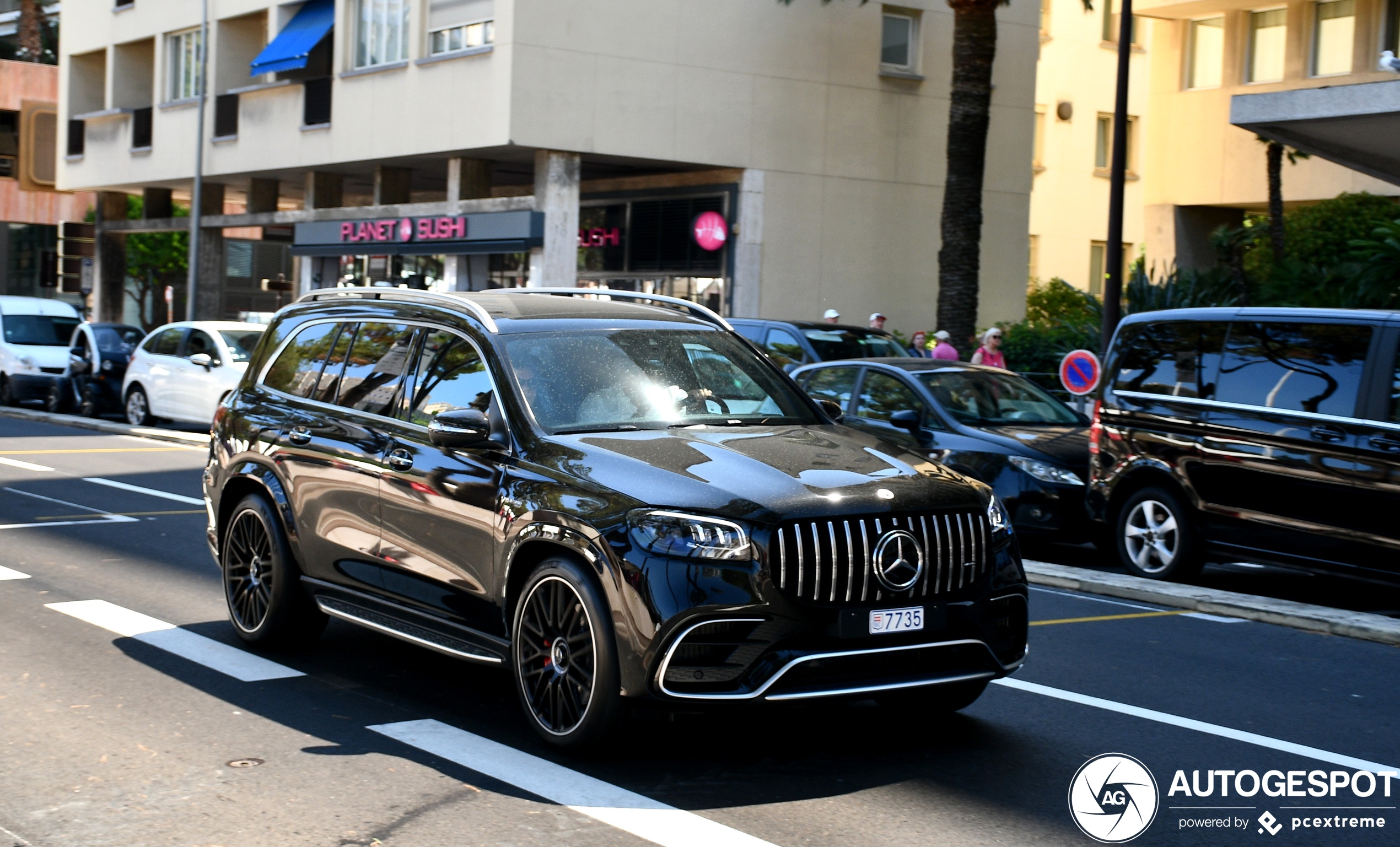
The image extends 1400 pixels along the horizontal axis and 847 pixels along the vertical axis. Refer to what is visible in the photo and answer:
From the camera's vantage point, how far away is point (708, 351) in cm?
690

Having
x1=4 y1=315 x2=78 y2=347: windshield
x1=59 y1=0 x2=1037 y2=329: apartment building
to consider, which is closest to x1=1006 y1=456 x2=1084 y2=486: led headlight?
x1=59 y1=0 x2=1037 y2=329: apartment building

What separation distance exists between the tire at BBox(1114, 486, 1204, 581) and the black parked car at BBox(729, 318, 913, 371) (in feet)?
19.6

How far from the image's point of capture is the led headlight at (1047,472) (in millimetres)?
12047

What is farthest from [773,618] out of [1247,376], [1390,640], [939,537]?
[1247,376]

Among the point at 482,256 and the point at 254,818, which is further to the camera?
the point at 482,256

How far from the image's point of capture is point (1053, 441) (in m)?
12.5

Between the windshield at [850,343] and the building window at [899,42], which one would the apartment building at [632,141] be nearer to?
the building window at [899,42]

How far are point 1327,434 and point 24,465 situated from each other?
13.7m

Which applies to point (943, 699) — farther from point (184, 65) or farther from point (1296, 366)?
point (184, 65)

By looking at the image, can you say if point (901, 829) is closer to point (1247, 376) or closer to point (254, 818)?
point (254, 818)

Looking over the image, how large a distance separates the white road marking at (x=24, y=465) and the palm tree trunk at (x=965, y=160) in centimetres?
1246

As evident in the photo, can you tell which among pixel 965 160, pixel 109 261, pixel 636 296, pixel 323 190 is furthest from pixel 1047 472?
pixel 109 261

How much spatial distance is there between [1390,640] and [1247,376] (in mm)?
2262

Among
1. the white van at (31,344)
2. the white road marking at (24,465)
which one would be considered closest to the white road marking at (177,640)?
the white road marking at (24,465)
